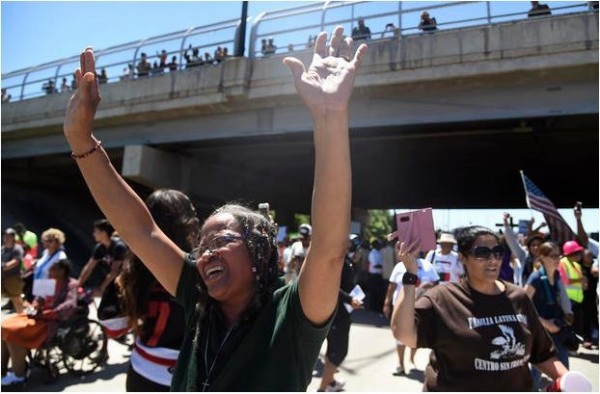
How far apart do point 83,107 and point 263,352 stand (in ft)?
4.12

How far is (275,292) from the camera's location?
163 centimetres

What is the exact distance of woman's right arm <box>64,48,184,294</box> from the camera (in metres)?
1.87

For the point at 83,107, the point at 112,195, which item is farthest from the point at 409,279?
the point at 83,107

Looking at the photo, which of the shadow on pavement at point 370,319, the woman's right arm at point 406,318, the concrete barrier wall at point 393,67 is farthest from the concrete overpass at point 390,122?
the shadow on pavement at point 370,319

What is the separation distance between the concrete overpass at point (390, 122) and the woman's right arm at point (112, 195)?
4.74m

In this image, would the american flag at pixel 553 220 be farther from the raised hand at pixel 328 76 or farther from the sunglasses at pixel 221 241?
the sunglasses at pixel 221 241

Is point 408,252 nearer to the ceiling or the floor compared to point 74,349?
nearer to the ceiling

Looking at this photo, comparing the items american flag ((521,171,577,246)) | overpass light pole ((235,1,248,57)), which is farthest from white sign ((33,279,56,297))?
overpass light pole ((235,1,248,57))

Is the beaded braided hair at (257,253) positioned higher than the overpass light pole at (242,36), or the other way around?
the overpass light pole at (242,36)

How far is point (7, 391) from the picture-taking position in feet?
17.2

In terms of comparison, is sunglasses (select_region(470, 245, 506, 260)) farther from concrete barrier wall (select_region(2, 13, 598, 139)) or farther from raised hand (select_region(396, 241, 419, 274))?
concrete barrier wall (select_region(2, 13, 598, 139))

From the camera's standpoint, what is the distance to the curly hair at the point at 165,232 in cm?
273

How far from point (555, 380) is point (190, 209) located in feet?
7.86

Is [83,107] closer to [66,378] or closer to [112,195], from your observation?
[112,195]
